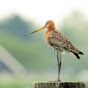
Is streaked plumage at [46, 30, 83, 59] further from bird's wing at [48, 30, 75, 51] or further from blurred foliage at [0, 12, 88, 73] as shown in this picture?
blurred foliage at [0, 12, 88, 73]

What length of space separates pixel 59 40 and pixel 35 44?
748 inches

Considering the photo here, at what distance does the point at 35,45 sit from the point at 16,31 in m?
3.26

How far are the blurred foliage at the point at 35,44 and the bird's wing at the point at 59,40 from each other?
1451cm

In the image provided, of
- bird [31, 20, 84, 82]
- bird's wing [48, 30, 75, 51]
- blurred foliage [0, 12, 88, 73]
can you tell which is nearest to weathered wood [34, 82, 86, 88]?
bird [31, 20, 84, 82]

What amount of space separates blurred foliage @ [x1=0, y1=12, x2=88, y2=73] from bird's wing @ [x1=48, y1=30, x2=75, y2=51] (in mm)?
14514

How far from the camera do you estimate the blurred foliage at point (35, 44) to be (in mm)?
21916

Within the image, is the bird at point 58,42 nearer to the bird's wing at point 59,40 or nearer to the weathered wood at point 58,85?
the bird's wing at point 59,40

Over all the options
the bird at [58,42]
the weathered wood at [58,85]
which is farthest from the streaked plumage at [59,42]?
the weathered wood at [58,85]

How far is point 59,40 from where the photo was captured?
555 centimetres

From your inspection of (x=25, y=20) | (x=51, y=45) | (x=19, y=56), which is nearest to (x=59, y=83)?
(x=51, y=45)

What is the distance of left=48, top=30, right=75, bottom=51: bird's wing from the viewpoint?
18.0 ft

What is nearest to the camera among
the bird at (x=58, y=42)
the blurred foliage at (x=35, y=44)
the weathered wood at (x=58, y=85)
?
the weathered wood at (x=58, y=85)

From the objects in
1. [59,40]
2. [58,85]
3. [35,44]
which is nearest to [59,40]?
[59,40]

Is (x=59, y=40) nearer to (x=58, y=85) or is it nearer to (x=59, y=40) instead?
(x=59, y=40)
